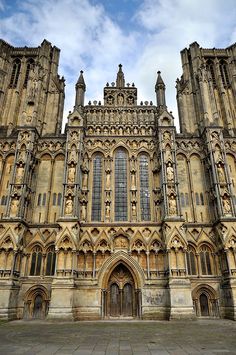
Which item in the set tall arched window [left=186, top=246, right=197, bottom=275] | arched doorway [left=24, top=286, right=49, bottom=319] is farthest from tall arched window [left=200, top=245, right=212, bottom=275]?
arched doorway [left=24, top=286, right=49, bottom=319]

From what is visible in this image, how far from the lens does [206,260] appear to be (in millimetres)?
24578

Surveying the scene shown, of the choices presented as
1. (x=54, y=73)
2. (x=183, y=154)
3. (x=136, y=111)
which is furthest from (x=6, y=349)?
(x=54, y=73)

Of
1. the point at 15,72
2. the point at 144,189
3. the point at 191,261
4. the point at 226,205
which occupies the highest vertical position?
the point at 15,72

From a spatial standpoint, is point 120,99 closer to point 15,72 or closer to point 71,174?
point 71,174

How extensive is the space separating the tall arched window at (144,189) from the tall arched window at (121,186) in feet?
5.57

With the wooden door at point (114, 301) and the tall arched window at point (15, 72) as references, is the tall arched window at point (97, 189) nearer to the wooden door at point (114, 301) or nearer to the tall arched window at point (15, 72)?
the wooden door at point (114, 301)

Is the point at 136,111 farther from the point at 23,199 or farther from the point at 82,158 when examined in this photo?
the point at 23,199

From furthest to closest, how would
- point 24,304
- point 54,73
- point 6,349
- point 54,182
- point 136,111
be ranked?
point 54,73 < point 136,111 < point 54,182 < point 24,304 < point 6,349

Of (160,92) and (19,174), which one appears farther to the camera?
(160,92)

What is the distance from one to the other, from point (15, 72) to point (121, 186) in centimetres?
2264


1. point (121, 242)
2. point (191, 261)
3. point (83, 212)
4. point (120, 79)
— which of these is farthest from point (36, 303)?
point (120, 79)

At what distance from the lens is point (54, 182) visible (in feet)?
92.0

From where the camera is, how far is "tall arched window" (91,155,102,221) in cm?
2653

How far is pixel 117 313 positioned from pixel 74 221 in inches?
355
